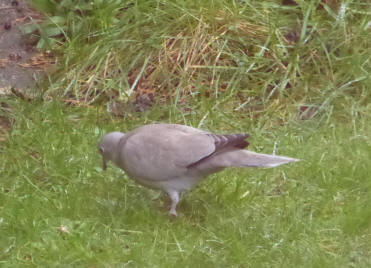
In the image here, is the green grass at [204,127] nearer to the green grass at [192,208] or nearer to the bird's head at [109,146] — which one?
the green grass at [192,208]

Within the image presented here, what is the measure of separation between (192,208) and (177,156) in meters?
0.46

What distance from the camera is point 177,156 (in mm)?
4676

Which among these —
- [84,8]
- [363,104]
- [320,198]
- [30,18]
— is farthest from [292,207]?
[30,18]

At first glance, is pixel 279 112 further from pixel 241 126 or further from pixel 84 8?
pixel 84 8

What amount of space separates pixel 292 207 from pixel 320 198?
0.25m

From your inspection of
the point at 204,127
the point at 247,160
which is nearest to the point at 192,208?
the point at 247,160

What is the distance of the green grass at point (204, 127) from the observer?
178 inches

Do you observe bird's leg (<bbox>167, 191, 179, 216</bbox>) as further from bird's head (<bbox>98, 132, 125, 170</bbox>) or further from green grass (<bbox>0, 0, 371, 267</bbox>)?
bird's head (<bbox>98, 132, 125, 170</bbox>)

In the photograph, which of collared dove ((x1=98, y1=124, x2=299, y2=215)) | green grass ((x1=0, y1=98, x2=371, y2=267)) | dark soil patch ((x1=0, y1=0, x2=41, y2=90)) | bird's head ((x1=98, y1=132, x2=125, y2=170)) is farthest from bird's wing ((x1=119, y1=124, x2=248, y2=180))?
dark soil patch ((x1=0, y1=0, x2=41, y2=90))

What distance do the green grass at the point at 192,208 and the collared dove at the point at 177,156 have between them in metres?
0.21

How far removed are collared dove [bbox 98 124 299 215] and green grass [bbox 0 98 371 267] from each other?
0.21 metres

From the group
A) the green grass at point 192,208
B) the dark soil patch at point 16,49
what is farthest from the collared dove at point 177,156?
the dark soil patch at point 16,49

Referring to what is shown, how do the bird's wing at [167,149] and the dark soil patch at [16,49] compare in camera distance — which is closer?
the bird's wing at [167,149]

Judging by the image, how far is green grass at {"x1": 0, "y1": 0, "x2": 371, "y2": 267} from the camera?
4.52 meters
